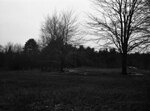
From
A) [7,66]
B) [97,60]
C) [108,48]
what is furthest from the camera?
[97,60]

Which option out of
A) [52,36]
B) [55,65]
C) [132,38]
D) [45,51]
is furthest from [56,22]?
[132,38]

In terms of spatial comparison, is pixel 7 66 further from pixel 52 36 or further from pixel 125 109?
pixel 125 109

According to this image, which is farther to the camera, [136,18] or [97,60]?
[97,60]

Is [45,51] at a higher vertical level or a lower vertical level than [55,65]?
higher

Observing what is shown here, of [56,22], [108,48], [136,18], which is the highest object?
[56,22]

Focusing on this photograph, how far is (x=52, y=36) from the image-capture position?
38531 mm

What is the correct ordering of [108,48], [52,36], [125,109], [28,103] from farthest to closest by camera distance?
[52,36] < [108,48] < [28,103] < [125,109]

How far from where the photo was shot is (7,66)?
139ft

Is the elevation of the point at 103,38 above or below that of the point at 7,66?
above

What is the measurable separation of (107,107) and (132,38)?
16.8m

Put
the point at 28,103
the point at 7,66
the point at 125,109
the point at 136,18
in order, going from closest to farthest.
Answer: the point at 125,109
the point at 28,103
the point at 136,18
the point at 7,66

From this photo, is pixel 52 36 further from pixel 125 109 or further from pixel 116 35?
pixel 125 109

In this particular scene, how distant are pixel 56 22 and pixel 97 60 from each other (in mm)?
24019

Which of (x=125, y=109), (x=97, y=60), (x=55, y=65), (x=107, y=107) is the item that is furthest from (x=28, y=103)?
(x=97, y=60)
